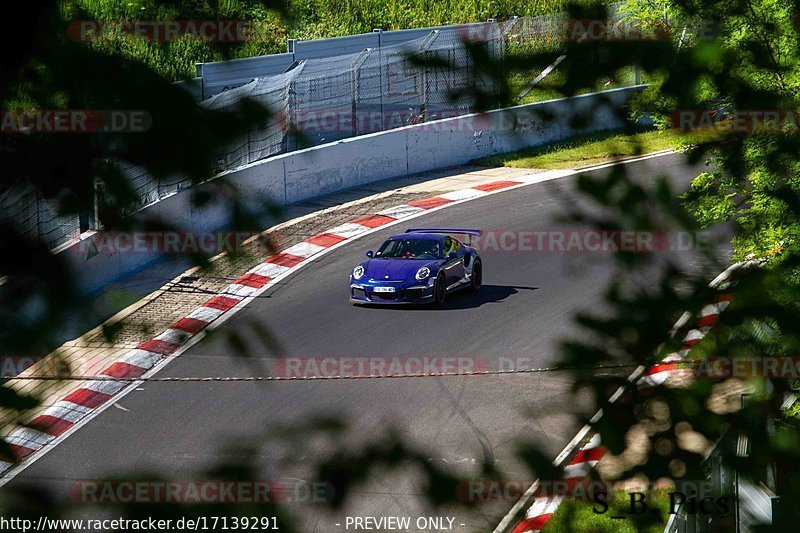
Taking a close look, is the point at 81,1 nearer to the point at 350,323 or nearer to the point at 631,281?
the point at 631,281

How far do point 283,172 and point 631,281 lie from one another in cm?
1730

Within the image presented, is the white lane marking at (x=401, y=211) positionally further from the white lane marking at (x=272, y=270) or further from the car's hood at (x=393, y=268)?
the car's hood at (x=393, y=268)

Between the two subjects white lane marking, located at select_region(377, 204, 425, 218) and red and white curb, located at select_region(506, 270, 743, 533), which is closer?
red and white curb, located at select_region(506, 270, 743, 533)

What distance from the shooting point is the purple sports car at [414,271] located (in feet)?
48.2

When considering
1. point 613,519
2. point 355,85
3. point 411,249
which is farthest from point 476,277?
point 613,519

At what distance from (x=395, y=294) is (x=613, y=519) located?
460 inches

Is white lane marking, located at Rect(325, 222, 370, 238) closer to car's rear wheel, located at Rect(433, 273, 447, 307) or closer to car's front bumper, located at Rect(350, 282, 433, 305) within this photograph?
car's front bumper, located at Rect(350, 282, 433, 305)

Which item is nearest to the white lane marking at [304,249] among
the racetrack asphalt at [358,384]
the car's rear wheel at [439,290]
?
the racetrack asphalt at [358,384]

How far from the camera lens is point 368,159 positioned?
71.7 feet

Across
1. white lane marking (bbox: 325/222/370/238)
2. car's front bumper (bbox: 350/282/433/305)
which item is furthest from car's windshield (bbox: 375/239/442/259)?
white lane marking (bbox: 325/222/370/238)

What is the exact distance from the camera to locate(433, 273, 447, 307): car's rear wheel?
14773mm

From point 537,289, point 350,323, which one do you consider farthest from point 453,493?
point 537,289

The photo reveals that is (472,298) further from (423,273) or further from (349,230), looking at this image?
(349,230)

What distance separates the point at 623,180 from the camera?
8.61 feet
